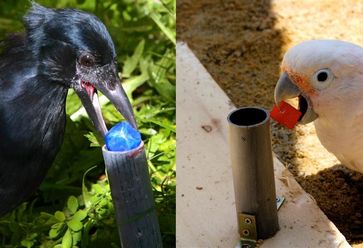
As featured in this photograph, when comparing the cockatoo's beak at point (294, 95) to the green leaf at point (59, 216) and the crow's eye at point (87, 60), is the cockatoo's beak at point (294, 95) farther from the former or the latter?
the green leaf at point (59, 216)

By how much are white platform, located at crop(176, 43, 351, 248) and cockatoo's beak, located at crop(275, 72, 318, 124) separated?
0.31 m

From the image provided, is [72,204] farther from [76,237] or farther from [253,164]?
[253,164]

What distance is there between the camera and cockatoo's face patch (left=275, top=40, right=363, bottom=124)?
3121 millimetres

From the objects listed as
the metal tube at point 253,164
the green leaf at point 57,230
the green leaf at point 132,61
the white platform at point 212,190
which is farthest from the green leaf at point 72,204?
the green leaf at point 132,61

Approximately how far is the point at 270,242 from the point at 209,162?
0.52 meters

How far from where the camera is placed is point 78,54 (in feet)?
9.93

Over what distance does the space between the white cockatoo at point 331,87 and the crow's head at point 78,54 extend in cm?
63

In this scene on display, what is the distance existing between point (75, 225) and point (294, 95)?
3.38 ft

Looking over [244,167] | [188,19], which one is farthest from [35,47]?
[188,19]

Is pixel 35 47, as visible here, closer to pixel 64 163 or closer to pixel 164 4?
pixel 64 163

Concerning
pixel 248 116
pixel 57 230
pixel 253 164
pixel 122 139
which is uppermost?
pixel 122 139

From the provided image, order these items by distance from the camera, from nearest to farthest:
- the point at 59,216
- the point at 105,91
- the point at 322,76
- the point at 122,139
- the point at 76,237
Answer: the point at 122,139
the point at 105,91
the point at 322,76
the point at 76,237
the point at 59,216

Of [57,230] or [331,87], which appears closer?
[331,87]

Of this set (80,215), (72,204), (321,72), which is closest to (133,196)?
(321,72)
